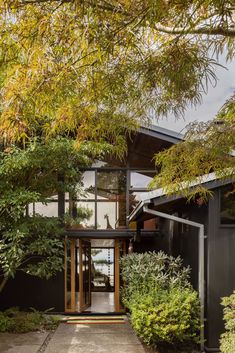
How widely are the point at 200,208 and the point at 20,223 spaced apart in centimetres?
417

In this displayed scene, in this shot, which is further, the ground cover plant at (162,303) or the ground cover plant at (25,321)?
the ground cover plant at (25,321)

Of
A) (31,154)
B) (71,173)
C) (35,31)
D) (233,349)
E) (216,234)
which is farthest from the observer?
(71,173)

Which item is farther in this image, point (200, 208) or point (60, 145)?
point (60, 145)

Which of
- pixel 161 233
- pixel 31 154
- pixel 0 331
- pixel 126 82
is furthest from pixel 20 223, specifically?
pixel 126 82

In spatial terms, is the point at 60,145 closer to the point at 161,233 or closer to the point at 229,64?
the point at 161,233

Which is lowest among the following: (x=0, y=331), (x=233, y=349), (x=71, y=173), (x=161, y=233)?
(x=0, y=331)

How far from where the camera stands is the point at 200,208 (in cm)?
817

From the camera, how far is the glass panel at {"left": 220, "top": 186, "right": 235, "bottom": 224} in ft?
25.6

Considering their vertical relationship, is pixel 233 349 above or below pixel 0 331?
above

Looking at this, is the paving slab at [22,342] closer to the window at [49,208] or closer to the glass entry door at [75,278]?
the glass entry door at [75,278]

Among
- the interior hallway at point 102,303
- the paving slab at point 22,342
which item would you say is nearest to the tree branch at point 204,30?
the paving slab at point 22,342

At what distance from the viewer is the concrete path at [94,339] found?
25.6 feet

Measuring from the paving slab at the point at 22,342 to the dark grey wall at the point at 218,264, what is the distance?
333 centimetres

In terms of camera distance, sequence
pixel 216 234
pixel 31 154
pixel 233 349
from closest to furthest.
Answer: pixel 233 349
pixel 216 234
pixel 31 154
